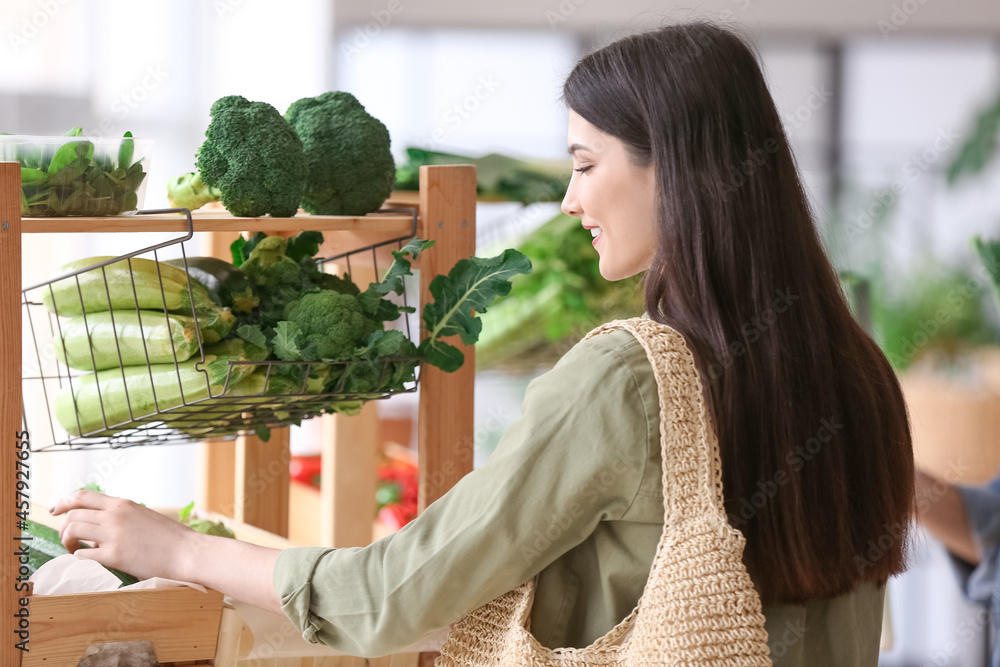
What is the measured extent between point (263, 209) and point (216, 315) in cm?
12

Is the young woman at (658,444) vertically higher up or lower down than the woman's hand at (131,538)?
higher up

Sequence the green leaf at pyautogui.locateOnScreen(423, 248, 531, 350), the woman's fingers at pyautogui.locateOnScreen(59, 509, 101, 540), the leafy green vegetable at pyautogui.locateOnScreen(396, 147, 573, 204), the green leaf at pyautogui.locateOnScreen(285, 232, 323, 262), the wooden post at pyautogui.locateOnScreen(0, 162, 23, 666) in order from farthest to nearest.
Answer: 1. the leafy green vegetable at pyautogui.locateOnScreen(396, 147, 573, 204)
2. the green leaf at pyautogui.locateOnScreen(285, 232, 323, 262)
3. the green leaf at pyautogui.locateOnScreen(423, 248, 531, 350)
4. the woman's fingers at pyautogui.locateOnScreen(59, 509, 101, 540)
5. the wooden post at pyautogui.locateOnScreen(0, 162, 23, 666)

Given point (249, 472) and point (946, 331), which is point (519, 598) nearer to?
point (249, 472)

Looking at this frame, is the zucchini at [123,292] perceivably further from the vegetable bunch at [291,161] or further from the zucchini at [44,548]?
the zucchini at [44,548]

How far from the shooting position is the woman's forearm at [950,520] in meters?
1.75

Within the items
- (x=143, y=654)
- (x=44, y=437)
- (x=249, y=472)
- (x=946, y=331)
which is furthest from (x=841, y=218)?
(x=143, y=654)

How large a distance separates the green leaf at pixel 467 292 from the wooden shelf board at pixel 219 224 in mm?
91

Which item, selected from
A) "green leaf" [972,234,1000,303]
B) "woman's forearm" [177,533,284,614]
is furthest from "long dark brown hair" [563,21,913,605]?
"green leaf" [972,234,1000,303]

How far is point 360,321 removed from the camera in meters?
1.03

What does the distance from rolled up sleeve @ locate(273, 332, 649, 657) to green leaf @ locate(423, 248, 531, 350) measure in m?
0.26

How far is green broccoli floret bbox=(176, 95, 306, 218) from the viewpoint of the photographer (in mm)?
991

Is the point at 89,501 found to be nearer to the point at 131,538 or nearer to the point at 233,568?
the point at 131,538

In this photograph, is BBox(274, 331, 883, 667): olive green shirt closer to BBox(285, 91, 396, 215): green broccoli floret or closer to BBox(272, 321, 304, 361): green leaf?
BBox(272, 321, 304, 361): green leaf

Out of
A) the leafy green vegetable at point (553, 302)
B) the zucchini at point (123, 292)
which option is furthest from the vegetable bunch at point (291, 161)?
the leafy green vegetable at point (553, 302)
